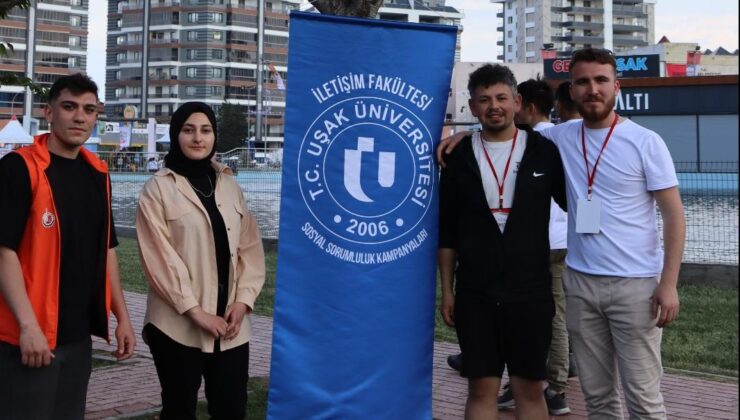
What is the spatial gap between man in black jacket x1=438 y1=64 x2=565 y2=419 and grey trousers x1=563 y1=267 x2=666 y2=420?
→ 0.16m

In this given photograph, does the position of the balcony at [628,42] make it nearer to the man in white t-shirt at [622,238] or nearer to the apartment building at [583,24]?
the apartment building at [583,24]

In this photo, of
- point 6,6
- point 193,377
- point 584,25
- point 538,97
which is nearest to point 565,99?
point 538,97

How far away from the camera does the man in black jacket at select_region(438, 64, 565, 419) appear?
163 inches

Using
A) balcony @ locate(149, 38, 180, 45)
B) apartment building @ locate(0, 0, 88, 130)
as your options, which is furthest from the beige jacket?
balcony @ locate(149, 38, 180, 45)

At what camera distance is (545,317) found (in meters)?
4.20

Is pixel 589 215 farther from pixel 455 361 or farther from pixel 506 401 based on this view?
→ pixel 455 361

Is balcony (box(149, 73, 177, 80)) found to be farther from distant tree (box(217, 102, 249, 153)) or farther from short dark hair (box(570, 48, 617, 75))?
short dark hair (box(570, 48, 617, 75))

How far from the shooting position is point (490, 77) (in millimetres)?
4227

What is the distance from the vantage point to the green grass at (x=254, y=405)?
19.2 ft

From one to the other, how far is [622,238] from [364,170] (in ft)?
3.99

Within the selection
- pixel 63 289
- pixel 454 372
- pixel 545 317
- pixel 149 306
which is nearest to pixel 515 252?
pixel 545 317

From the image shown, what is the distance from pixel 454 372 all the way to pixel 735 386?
6.66 ft

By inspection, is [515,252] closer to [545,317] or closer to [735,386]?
[545,317]

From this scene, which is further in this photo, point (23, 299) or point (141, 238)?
point (141, 238)
